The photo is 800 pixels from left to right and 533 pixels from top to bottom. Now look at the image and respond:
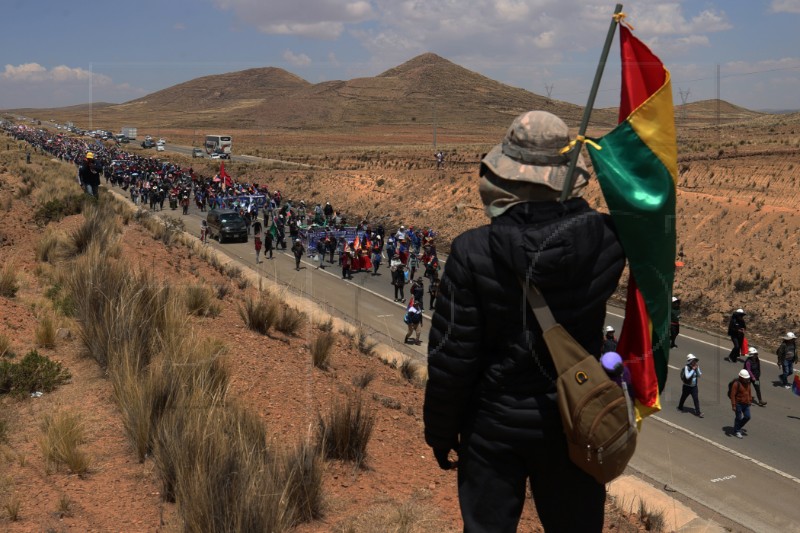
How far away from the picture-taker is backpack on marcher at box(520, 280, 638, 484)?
8.50ft

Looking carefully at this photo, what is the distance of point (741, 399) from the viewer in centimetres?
1351

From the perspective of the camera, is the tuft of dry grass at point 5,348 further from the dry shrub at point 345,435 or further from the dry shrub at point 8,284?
the dry shrub at point 345,435

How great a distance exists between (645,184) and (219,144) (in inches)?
3557

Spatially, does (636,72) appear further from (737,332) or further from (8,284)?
(737,332)

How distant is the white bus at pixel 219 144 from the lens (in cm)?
8838

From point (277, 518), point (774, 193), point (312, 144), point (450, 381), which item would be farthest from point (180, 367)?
point (312, 144)

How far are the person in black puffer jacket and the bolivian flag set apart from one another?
0.28 m

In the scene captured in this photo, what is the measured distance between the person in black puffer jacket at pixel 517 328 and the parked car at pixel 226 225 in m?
33.3

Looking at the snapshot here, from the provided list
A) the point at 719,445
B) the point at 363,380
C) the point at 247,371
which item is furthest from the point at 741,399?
the point at 247,371

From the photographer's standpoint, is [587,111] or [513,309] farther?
[587,111]

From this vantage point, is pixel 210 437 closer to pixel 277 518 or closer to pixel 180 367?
pixel 277 518

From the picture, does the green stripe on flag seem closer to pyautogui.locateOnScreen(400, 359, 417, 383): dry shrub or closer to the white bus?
pyautogui.locateOnScreen(400, 359, 417, 383): dry shrub

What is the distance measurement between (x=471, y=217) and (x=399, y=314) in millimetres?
20758

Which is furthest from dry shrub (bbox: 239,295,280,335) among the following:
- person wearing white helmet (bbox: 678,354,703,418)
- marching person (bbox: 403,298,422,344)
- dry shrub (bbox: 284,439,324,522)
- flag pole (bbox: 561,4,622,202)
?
flag pole (bbox: 561,4,622,202)
